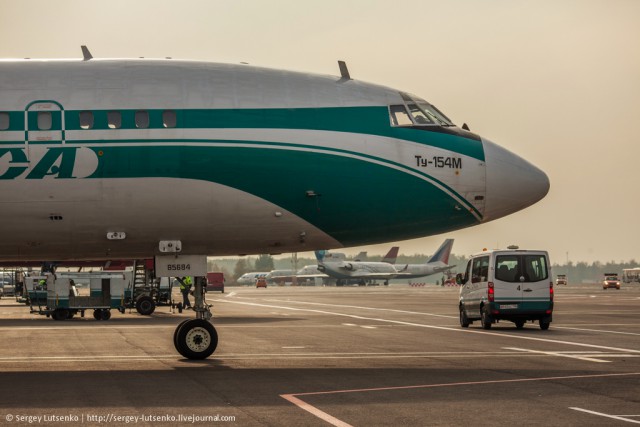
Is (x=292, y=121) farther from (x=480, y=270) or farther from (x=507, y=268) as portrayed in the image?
(x=480, y=270)

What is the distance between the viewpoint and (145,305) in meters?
49.0

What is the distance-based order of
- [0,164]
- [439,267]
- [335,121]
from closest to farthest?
[0,164]
[335,121]
[439,267]

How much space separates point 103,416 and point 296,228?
26.7ft

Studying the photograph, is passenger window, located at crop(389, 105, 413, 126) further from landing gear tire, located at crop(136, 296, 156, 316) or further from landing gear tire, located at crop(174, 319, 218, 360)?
landing gear tire, located at crop(136, 296, 156, 316)

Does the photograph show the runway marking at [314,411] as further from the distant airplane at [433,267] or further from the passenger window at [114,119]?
the distant airplane at [433,267]

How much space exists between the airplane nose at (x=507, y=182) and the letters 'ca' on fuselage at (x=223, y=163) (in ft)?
0.09

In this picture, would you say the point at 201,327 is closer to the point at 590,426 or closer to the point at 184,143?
the point at 184,143

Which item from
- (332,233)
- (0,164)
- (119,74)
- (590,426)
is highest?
(119,74)

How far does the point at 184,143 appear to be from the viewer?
19859 millimetres

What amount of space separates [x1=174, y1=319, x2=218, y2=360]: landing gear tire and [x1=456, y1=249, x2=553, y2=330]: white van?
46.2 ft

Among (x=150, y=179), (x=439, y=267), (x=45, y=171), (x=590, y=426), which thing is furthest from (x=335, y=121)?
(x=439, y=267)

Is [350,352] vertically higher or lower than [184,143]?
lower

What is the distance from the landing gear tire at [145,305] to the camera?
48.7m

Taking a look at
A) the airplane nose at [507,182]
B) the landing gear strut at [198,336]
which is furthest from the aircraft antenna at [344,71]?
the landing gear strut at [198,336]
